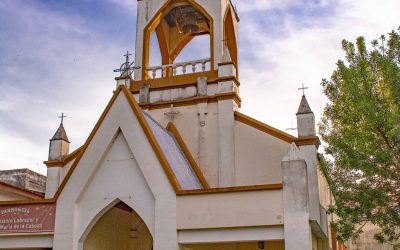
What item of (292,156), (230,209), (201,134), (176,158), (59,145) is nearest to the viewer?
(292,156)

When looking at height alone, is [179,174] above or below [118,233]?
above

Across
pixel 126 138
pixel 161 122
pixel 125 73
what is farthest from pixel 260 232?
pixel 125 73

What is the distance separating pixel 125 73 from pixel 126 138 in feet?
19.6

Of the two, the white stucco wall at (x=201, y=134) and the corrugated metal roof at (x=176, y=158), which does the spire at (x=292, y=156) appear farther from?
the white stucco wall at (x=201, y=134)

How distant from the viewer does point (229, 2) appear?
2169 centimetres

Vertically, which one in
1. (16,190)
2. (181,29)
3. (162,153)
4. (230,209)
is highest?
(181,29)

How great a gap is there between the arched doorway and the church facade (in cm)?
4

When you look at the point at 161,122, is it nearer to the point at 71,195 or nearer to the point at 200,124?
the point at 200,124

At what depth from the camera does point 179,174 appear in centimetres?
1495

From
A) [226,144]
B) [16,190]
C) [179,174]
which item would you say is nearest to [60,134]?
[16,190]

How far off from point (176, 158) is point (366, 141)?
590 centimetres

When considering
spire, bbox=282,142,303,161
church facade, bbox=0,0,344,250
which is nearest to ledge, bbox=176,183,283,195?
church facade, bbox=0,0,344,250

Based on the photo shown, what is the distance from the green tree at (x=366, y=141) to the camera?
1510cm

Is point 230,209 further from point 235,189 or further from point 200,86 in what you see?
point 200,86
